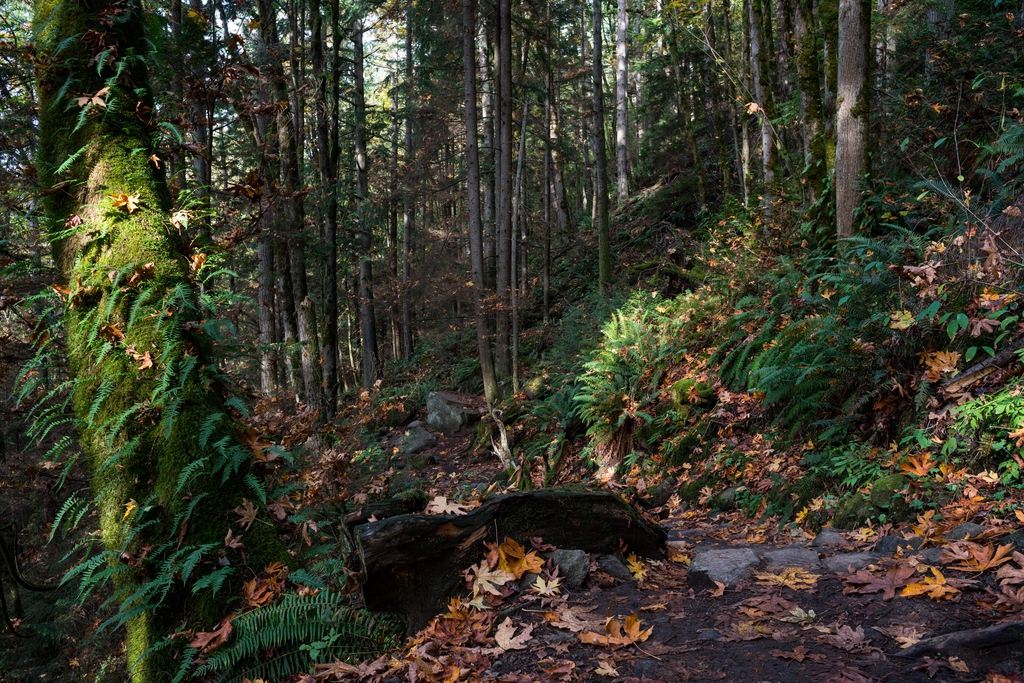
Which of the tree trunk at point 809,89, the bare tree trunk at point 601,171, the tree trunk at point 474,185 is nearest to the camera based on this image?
the tree trunk at point 809,89

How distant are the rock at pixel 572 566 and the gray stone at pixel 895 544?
206 cm

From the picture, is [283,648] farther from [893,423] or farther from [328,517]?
[893,423]

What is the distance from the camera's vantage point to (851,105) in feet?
24.5

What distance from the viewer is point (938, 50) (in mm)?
8789

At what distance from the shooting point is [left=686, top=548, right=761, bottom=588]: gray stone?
3.87 meters

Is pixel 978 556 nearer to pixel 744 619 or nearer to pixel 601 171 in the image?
pixel 744 619

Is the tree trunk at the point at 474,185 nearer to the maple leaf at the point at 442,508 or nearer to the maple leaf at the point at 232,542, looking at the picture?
the maple leaf at the point at 442,508

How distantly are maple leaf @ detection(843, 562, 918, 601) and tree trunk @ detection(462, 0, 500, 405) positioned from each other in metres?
9.41

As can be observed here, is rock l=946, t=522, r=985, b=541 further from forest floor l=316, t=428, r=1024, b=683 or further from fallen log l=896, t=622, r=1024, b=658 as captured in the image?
fallen log l=896, t=622, r=1024, b=658

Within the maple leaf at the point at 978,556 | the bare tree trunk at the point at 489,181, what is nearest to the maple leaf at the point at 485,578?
the maple leaf at the point at 978,556

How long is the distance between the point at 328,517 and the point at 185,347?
174 centimetres

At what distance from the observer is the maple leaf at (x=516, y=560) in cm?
355

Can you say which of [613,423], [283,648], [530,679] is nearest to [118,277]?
[283,648]

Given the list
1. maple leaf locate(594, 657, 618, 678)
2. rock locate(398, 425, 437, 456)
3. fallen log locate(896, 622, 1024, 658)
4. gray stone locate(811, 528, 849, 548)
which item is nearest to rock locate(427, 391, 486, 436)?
rock locate(398, 425, 437, 456)
